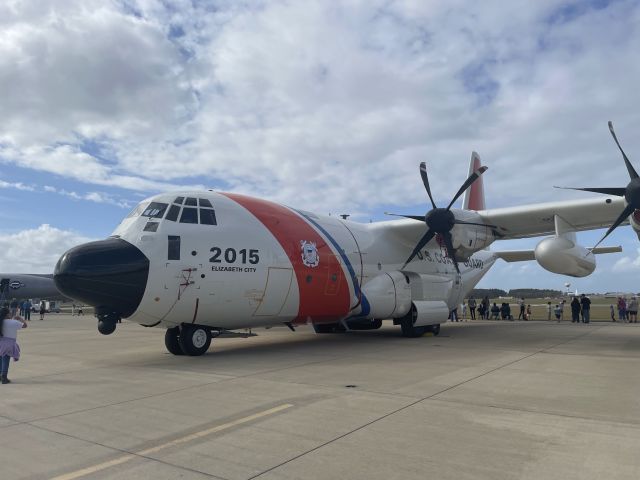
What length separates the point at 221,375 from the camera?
8.97 m

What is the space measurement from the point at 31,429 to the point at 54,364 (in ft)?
19.8

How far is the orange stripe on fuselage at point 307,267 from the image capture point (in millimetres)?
12824

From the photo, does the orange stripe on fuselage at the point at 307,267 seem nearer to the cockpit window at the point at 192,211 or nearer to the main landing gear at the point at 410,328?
the cockpit window at the point at 192,211

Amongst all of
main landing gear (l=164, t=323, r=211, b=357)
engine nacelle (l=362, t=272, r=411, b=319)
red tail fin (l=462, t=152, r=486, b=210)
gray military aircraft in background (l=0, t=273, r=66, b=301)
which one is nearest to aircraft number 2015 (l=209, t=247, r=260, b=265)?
main landing gear (l=164, t=323, r=211, b=357)

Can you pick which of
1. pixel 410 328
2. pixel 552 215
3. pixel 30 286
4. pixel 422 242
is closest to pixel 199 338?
pixel 410 328

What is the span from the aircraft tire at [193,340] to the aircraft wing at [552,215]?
10.3m

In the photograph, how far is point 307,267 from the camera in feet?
43.3

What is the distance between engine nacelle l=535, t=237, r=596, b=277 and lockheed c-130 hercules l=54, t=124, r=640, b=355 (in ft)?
0.11

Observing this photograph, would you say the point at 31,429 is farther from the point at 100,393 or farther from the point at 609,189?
the point at 609,189

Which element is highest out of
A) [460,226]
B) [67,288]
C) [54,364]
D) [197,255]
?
[460,226]

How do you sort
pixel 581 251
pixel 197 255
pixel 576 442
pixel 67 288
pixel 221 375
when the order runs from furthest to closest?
pixel 581 251 < pixel 197 255 < pixel 67 288 < pixel 221 375 < pixel 576 442

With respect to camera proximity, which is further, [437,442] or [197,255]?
[197,255]

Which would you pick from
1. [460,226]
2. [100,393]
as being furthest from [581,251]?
[100,393]

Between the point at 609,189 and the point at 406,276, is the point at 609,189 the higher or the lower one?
the higher one
